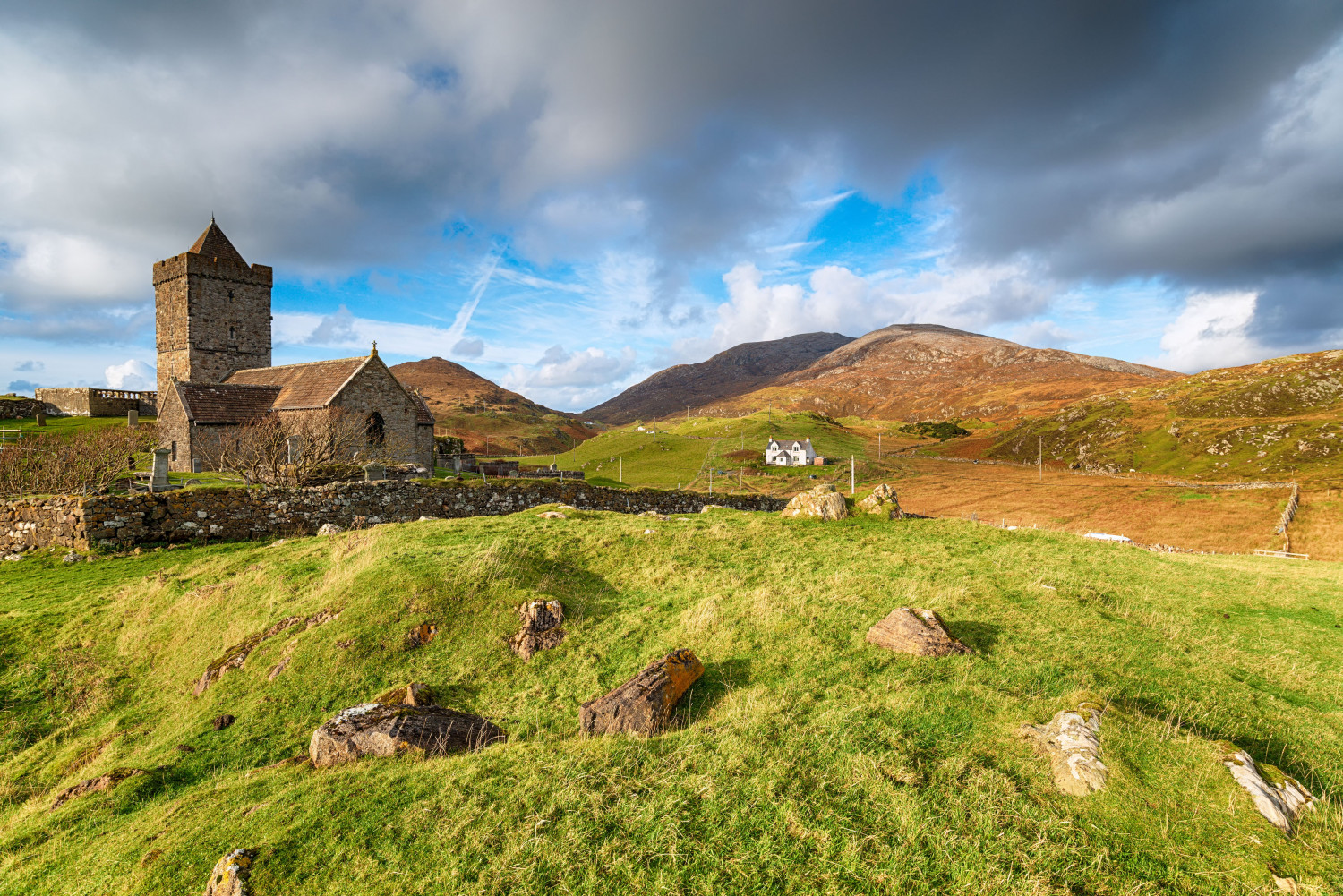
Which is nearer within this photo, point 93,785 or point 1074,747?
point 1074,747

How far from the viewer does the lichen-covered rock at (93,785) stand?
6.81 meters

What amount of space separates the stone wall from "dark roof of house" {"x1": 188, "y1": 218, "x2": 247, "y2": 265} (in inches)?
1668

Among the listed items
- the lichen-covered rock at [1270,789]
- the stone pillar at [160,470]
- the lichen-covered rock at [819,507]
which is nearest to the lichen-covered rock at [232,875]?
the lichen-covered rock at [1270,789]

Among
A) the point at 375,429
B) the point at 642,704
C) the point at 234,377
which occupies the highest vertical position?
the point at 234,377

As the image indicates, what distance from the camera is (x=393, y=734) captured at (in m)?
6.59

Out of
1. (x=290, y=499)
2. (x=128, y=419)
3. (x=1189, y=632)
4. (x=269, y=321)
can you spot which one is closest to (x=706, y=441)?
(x=269, y=321)

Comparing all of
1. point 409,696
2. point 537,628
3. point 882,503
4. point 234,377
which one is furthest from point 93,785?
point 234,377

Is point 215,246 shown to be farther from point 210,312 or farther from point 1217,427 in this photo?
point 1217,427

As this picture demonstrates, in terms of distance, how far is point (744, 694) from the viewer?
725 centimetres

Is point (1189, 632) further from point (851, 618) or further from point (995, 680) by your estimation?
point (851, 618)

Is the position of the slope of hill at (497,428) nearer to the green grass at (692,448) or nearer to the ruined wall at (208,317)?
the green grass at (692,448)

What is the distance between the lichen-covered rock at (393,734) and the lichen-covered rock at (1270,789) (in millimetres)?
8065

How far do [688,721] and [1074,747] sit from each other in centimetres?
427

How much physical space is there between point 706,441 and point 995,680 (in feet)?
383
